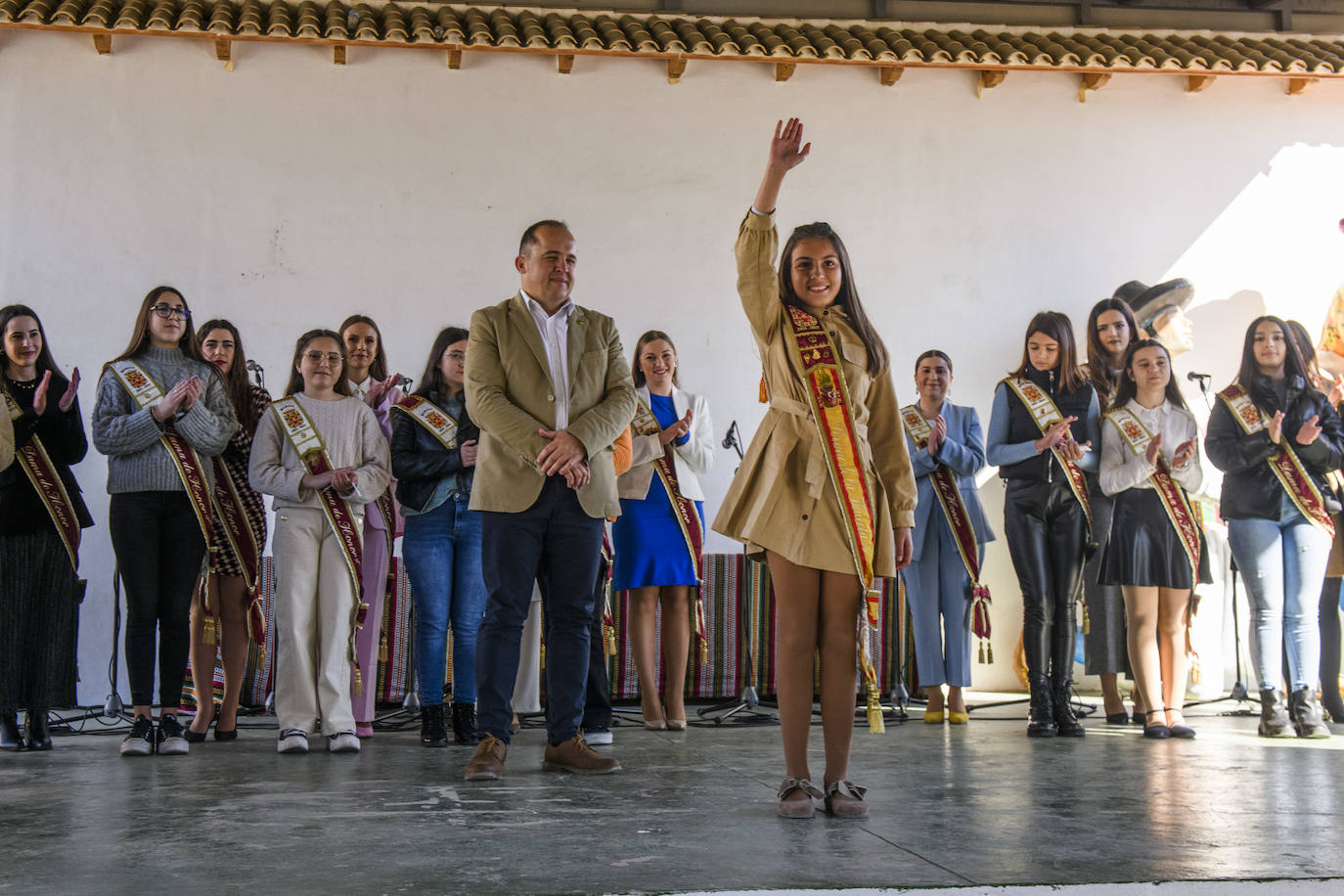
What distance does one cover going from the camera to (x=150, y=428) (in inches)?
150

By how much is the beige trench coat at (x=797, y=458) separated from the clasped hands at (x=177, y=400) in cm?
189

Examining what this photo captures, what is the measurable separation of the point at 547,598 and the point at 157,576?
4.41ft

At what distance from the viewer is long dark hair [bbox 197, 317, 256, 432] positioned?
439 cm

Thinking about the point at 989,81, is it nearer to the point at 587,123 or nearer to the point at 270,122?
the point at 587,123

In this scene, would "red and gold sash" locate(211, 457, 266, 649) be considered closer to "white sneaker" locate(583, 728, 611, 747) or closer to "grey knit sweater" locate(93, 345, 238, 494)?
"grey knit sweater" locate(93, 345, 238, 494)

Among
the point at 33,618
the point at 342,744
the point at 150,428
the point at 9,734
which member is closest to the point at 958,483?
the point at 342,744

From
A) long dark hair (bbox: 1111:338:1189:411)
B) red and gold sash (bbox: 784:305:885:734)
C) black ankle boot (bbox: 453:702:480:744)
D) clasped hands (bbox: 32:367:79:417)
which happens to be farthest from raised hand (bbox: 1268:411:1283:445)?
clasped hands (bbox: 32:367:79:417)

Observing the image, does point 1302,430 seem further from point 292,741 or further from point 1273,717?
point 292,741

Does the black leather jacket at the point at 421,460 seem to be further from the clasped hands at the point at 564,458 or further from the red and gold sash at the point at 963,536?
the red and gold sash at the point at 963,536

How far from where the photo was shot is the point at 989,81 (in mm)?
6641

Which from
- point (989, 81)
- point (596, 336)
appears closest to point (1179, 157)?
point (989, 81)

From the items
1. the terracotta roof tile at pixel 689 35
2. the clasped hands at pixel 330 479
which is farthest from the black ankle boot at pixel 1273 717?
the terracotta roof tile at pixel 689 35

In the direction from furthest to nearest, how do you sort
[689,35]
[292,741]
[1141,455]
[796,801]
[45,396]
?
1. [689,35]
2. [1141,455]
3. [45,396]
4. [292,741]
5. [796,801]

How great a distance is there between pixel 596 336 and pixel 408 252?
304cm
